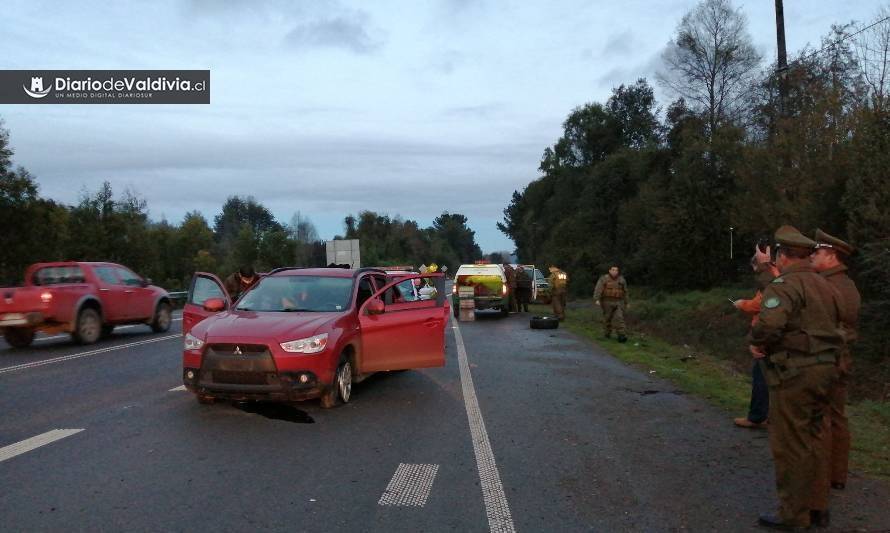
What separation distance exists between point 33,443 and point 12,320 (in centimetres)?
918

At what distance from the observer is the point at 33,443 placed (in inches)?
271

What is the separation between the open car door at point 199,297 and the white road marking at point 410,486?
5.25 meters

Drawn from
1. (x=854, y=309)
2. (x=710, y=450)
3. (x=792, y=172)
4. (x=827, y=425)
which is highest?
(x=792, y=172)

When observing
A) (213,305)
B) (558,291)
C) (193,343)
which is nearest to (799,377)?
(193,343)

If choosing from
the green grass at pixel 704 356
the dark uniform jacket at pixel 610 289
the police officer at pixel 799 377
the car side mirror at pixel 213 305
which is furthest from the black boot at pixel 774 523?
the dark uniform jacket at pixel 610 289

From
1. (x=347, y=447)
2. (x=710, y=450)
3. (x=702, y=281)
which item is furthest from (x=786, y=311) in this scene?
(x=702, y=281)

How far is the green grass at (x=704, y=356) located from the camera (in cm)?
756

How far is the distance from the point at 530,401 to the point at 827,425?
478cm

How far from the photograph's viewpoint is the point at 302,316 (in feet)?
28.8

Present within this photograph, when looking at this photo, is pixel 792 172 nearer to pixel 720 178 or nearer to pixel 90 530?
pixel 720 178

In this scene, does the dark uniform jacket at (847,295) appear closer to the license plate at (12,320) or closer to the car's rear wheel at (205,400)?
the car's rear wheel at (205,400)

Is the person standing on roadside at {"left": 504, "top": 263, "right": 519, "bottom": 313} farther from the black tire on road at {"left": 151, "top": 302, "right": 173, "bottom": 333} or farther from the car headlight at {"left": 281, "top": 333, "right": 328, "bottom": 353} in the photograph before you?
the car headlight at {"left": 281, "top": 333, "right": 328, "bottom": 353}

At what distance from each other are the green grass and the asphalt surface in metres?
0.69

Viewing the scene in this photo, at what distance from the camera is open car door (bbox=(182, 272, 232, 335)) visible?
429 inches
